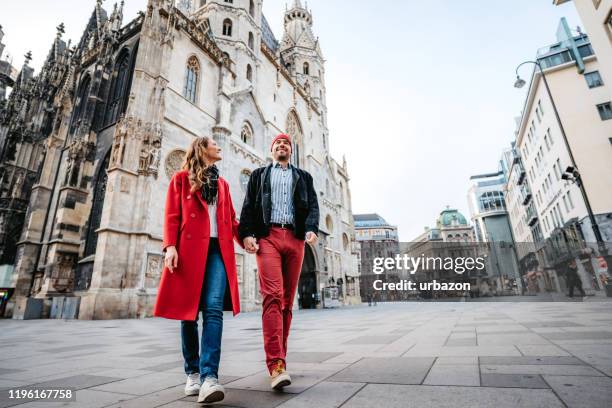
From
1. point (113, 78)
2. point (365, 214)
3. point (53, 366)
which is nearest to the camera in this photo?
point (53, 366)

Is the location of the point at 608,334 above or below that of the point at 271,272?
below

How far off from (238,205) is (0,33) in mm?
41461

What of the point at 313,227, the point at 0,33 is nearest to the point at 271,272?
the point at 313,227

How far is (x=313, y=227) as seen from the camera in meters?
3.10

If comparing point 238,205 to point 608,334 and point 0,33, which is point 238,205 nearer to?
point 608,334

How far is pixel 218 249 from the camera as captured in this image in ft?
8.53

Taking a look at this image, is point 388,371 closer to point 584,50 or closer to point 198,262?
point 198,262

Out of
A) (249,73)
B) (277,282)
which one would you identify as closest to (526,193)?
(249,73)

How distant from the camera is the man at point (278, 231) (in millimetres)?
2646

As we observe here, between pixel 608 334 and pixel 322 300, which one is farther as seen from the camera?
pixel 322 300

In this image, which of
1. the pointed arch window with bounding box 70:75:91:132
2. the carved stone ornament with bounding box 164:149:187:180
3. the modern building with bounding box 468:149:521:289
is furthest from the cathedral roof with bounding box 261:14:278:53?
the modern building with bounding box 468:149:521:289

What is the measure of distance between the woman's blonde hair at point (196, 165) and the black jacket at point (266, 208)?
50cm

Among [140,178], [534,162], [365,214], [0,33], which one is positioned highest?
[0,33]

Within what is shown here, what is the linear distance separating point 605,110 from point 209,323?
32.5 metres
